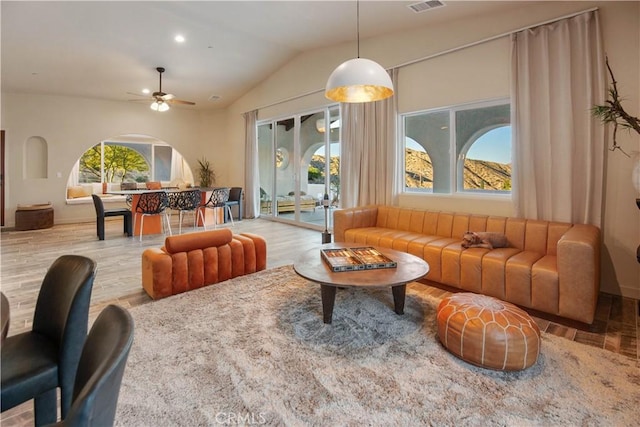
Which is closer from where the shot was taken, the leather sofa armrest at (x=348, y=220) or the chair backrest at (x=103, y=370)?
the chair backrest at (x=103, y=370)

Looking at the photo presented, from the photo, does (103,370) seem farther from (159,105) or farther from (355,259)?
(159,105)

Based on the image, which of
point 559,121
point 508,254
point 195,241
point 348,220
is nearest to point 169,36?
point 195,241

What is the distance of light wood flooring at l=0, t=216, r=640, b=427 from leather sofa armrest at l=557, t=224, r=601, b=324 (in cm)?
17

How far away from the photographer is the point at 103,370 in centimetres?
65

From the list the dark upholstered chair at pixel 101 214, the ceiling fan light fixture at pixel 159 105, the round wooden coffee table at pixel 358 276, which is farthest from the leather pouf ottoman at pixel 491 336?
the ceiling fan light fixture at pixel 159 105

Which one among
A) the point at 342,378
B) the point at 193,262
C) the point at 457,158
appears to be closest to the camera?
the point at 342,378

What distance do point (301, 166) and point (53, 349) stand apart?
248 inches

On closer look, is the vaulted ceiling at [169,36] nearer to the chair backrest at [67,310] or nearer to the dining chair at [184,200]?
the dining chair at [184,200]

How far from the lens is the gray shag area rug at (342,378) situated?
Answer: 1.63 m

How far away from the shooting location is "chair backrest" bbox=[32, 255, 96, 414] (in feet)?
4.06

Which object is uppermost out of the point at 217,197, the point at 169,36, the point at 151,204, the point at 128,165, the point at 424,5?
the point at 169,36
